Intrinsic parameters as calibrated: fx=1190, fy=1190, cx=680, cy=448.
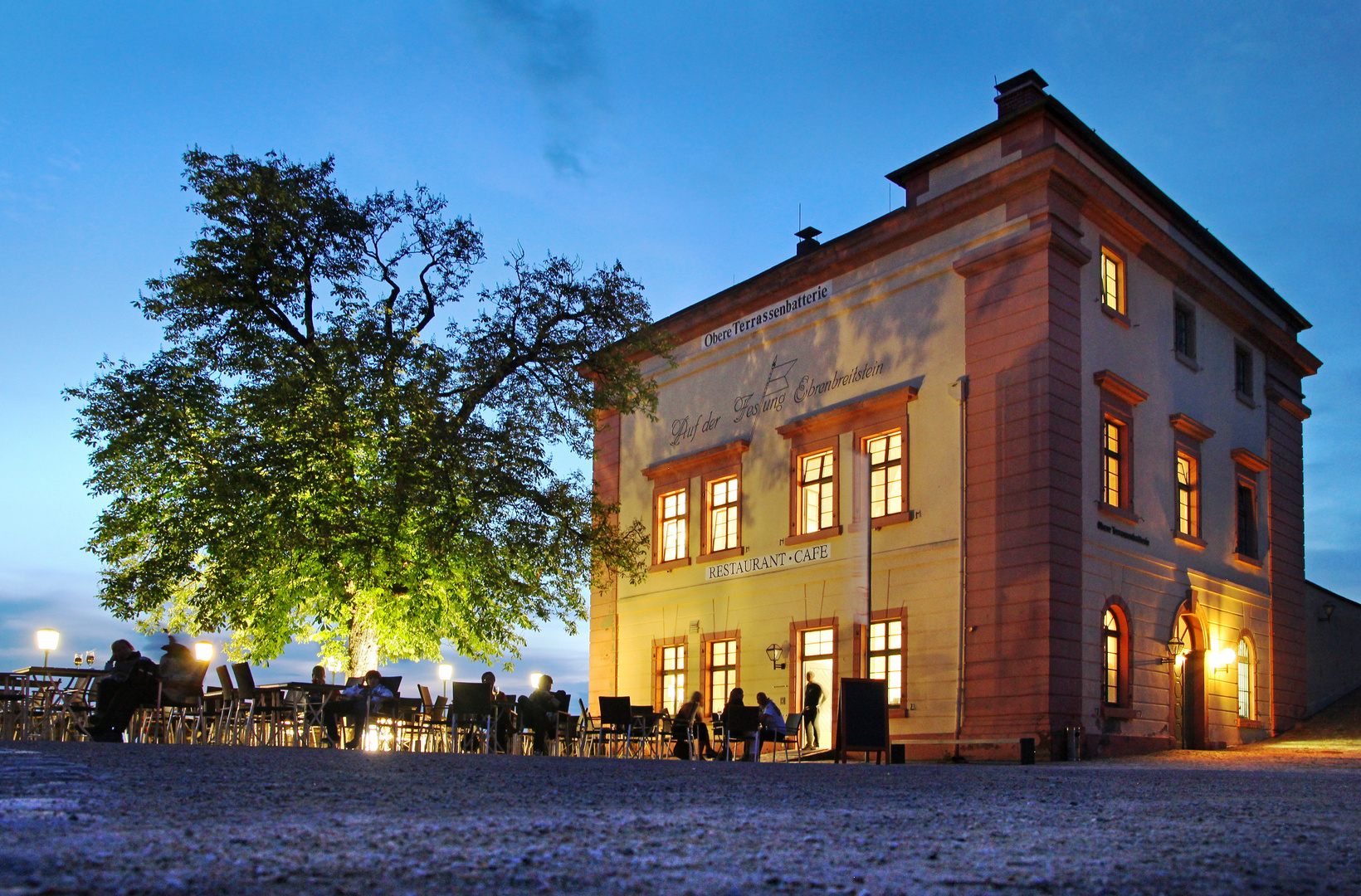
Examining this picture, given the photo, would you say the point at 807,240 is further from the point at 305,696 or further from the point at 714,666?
the point at 305,696

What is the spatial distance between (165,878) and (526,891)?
0.94m

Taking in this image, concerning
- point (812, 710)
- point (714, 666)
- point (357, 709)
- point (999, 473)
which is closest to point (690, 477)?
point (714, 666)

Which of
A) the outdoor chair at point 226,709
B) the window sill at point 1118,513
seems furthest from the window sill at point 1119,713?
the outdoor chair at point 226,709

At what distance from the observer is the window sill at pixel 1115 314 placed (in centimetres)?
1984

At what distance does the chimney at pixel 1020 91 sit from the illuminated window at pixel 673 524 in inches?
394

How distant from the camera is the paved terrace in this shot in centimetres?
334

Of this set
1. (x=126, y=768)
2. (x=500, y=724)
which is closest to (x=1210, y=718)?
(x=500, y=724)

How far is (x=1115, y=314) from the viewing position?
2011 cm

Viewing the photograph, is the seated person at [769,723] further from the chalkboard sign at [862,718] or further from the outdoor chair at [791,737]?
the chalkboard sign at [862,718]

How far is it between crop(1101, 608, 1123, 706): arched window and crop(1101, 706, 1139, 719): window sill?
0.45 feet

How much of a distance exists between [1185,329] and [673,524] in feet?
36.0

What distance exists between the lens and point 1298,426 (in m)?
26.8

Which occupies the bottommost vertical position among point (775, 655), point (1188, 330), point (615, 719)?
point (615, 719)

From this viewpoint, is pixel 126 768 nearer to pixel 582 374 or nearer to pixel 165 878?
pixel 165 878
